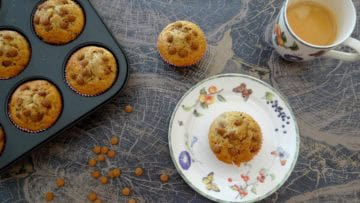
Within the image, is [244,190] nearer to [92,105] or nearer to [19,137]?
[92,105]

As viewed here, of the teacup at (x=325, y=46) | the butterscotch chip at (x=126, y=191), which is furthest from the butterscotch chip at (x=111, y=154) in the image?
the teacup at (x=325, y=46)

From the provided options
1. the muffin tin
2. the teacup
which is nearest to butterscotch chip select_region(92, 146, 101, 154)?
the muffin tin

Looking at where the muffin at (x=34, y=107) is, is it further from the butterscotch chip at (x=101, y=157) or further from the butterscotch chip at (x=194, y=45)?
the butterscotch chip at (x=194, y=45)

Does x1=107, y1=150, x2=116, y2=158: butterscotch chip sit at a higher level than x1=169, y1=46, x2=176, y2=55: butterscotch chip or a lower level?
lower

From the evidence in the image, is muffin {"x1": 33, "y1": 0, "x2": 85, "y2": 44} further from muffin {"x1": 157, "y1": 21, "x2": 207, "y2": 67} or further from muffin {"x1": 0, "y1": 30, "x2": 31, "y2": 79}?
muffin {"x1": 157, "y1": 21, "x2": 207, "y2": 67}

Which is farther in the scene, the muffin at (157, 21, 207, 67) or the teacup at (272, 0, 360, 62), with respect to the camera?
the muffin at (157, 21, 207, 67)

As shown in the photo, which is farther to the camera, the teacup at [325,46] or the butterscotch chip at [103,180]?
the butterscotch chip at [103,180]
